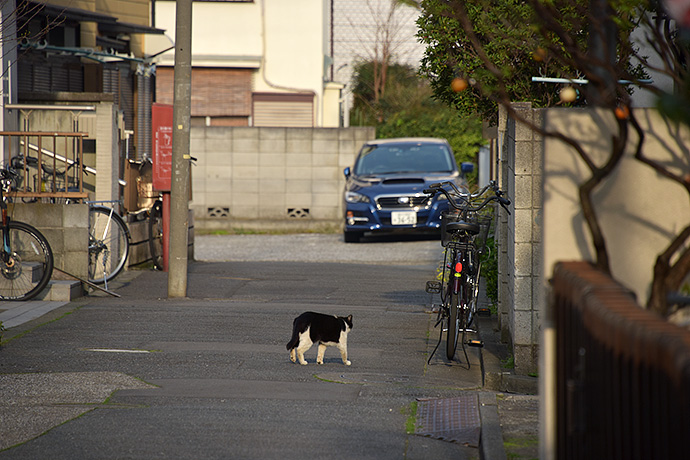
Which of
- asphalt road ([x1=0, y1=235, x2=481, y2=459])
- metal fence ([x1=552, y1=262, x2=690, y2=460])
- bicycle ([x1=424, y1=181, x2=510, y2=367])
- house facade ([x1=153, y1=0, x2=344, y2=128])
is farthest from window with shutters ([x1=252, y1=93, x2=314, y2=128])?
metal fence ([x1=552, y1=262, x2=690, y2=460])

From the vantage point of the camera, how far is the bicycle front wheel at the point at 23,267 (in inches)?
396

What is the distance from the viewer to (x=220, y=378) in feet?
22.3

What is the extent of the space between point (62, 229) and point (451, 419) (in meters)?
6.55

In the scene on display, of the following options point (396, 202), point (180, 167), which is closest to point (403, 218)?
point (396, 202)

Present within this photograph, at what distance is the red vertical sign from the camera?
12.9 meters

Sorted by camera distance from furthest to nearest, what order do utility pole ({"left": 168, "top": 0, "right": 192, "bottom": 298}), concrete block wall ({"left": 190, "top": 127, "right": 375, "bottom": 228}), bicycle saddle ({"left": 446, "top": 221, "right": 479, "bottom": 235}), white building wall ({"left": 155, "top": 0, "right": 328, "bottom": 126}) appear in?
white building wall ({"left": 155, "top": 0, "right": 328, "bottom": 126}) < concrete block wall ({"left": 190, "top": 127, "right": 375, "bottom": 228}) < utility pole ({"left": 168, "top": 0, "right": 192, "bottom": 298}) < bicycle saddle ({"left": 446, "top": 221, "right": 479, "bottom": 235})

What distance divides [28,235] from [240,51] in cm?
1694

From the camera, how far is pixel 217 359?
294 inches

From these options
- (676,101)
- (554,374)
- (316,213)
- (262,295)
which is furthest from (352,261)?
(676,101)

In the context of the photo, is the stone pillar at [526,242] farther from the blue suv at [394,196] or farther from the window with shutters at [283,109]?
the window with shutters at [283,109]

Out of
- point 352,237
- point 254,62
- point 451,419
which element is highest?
point 254,62

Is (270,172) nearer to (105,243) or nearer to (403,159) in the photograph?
(403,159)

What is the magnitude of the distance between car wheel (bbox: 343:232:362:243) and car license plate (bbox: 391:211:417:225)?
3.37 ft

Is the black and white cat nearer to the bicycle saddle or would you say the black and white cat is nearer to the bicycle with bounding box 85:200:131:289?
the bicycle saddle
